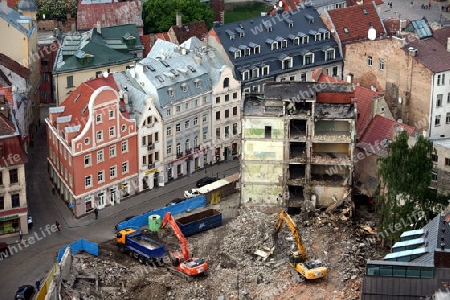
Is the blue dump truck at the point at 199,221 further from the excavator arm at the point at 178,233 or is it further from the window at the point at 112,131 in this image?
the window at the point at 112,131

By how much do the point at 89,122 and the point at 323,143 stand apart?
91.1ft

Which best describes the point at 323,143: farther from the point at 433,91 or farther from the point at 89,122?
the point at 89,122

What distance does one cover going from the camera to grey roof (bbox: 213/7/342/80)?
143125 mm

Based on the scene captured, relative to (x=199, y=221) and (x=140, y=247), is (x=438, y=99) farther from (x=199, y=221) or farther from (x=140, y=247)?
(x=140, y=247)

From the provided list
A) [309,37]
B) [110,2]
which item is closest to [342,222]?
[309,37]

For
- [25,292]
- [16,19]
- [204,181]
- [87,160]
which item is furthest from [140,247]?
[16,19]

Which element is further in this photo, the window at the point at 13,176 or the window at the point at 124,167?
the window at the point at 124,167

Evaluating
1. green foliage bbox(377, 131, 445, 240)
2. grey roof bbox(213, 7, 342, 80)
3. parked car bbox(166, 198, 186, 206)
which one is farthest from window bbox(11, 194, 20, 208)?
green foliage bbox(377, 131, 445, 240)

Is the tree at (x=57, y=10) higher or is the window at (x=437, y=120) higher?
the tree at (x=57, y=10)

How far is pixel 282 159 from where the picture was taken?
118688 mm

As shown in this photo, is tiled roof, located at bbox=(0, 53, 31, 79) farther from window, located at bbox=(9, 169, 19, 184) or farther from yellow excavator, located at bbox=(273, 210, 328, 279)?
yellow excavator, located at bbox=(273, 210, 328, 279)

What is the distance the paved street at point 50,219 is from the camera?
110m

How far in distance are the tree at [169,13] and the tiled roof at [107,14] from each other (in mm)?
2398

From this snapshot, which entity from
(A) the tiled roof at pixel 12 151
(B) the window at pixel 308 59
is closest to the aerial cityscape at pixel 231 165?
(A) the tiled roof at pixel 12 151
